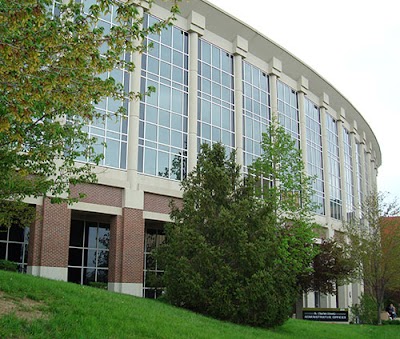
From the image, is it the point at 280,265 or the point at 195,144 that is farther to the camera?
the point at 195,144

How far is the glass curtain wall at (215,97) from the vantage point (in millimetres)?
34094

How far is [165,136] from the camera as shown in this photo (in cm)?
3114

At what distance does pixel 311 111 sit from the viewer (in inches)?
1855

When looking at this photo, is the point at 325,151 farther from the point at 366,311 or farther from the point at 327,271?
the point at 327,271

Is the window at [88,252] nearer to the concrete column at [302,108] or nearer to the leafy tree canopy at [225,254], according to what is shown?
the leafy tree canopy at [225,254]

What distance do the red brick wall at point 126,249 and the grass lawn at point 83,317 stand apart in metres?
12.3

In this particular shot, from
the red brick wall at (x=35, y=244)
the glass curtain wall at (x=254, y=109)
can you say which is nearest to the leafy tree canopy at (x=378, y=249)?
the glass curtain wall at (x=254, y=109)

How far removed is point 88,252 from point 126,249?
372 cm

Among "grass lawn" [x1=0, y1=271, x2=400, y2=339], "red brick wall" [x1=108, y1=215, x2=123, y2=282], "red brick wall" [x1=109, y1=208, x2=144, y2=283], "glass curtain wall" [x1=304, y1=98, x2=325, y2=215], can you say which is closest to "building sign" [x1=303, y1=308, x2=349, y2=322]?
"red brick wall" [x1=109, y1=208, x2=144, y2=283]

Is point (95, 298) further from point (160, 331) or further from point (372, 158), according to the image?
point (372, 158)

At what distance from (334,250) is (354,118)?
1070 inches

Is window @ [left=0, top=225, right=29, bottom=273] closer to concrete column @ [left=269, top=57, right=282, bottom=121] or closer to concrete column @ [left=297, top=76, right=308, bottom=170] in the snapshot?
concrete column @ [left=269, top=57, right=282, bottom=121]

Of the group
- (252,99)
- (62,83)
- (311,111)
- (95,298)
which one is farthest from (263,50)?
(62,83)

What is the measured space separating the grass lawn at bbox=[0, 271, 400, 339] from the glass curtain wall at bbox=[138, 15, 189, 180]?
1561 cm
